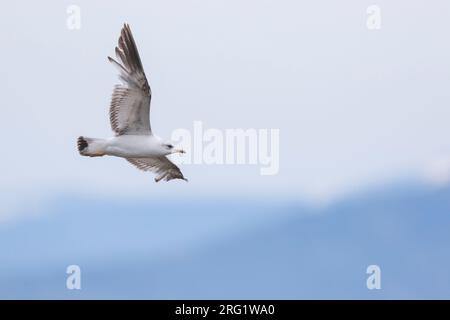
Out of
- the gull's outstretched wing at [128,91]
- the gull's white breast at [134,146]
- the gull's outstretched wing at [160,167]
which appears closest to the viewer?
the gull's outstretched wing at [128,91]

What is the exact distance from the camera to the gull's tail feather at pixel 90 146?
8859 mm

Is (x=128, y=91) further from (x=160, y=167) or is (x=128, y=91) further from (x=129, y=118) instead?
(x=160, y=167)

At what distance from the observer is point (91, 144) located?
8859 millimetres

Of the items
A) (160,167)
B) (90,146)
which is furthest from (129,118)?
(160,167)

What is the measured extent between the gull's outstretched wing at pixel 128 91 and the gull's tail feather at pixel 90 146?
16 cm

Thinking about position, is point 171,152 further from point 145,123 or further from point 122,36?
point 122,36

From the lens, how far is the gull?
882 centimetres

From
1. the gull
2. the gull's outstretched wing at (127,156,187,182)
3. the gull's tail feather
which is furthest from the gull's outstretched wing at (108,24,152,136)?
the gull's outstretched wing at (127,156,187,182)

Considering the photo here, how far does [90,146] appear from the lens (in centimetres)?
886

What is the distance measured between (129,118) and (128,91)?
0.66 ft

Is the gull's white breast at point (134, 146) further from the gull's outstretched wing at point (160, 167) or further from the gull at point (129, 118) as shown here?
the gull's outstretched wing at point (160, 167)

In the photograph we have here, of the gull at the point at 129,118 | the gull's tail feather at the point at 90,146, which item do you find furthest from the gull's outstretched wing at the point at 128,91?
the gull's tail feather at the point at 90,146

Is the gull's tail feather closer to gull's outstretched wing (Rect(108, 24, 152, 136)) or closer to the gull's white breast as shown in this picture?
the gull's white breast
